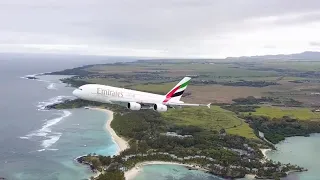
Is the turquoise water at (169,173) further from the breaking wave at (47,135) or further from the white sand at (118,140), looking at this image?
the breaking wave at (47,135)

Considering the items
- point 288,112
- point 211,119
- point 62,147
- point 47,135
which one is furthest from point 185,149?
point 288,112

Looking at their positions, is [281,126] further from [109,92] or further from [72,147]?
[109,92]

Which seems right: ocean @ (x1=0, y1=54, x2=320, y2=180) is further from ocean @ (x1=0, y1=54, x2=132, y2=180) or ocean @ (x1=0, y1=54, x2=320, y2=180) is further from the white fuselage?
the white fuselage

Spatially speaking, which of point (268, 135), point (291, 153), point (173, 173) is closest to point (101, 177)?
point (173, 173)

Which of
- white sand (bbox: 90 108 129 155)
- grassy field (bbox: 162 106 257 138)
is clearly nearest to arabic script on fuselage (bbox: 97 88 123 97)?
white sand (bbox: 90 108 129 155)

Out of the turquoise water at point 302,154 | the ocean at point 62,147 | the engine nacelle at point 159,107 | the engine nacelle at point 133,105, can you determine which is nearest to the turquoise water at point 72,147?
the ocean at point 62,147
